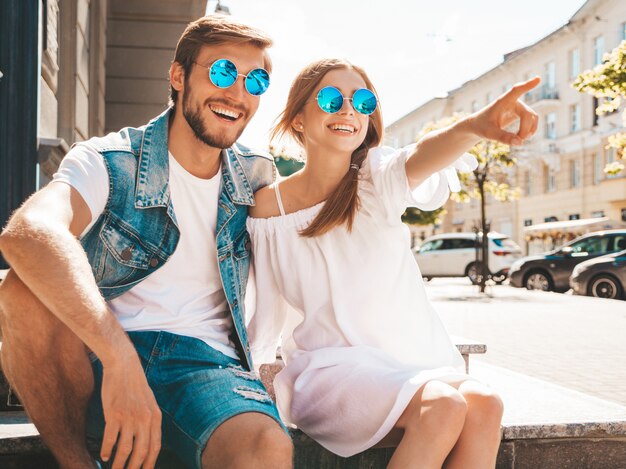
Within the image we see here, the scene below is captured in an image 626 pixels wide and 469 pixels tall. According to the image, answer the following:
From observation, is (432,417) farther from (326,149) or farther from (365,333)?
(326,149)

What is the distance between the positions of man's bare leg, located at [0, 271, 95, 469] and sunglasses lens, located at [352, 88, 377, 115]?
1.41 meters

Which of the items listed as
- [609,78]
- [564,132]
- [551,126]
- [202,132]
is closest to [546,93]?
[551,126]

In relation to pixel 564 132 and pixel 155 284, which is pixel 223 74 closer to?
pixel 155 284

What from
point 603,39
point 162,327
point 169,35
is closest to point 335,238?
point 162,327

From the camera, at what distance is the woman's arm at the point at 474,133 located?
2.38 m

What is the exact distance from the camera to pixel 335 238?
2877 mm

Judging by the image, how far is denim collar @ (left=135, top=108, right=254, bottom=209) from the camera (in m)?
2.68

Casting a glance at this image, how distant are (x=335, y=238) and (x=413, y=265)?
13.1 inches

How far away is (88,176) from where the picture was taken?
254 centimetres

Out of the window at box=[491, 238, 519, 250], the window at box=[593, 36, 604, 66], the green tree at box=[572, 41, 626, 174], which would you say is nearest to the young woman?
the green tree at box=[572, 41, 626, 174]

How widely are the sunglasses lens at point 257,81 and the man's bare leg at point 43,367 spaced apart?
1112 mm

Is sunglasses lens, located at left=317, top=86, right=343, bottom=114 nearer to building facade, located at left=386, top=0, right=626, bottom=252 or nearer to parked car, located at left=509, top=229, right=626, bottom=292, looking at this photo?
parked car, located at left=509, top=229, right=626, bottom=292

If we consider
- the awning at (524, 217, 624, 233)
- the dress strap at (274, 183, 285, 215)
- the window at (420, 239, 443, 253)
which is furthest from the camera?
the awning at (524, 217, 624, 233)

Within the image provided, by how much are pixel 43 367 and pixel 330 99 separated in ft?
4.88
